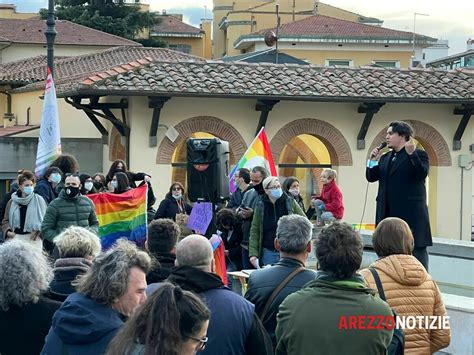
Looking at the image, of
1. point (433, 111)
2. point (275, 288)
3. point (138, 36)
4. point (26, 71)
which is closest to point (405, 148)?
point (275, 288)

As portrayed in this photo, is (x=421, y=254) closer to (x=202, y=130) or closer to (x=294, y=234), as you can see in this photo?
(x=294, y=234)

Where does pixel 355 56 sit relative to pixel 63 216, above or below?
above

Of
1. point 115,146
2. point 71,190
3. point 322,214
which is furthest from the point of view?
point 115,146

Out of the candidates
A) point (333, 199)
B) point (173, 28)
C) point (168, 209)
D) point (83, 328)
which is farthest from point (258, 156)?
point (173, 28)

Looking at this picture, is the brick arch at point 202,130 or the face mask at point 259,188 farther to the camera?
the brick arch at point 202,130

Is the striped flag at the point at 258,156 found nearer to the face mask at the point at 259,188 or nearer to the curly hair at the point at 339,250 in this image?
the face mask at the point at 259,188

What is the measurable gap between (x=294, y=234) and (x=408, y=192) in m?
2.51

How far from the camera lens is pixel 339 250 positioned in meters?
4.70

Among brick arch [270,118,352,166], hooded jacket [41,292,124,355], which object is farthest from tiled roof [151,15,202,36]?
hooded jacket [41,292,124,355]

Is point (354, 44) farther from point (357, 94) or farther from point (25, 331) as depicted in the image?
point (25, 331)

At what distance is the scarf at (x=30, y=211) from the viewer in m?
11.0

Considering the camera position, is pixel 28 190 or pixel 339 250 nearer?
pixel 339 250

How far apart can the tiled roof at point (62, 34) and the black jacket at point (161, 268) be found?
44.7m

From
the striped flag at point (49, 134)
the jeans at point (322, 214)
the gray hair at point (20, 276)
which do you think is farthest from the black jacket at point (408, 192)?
the striped flag at point (49, 134)
